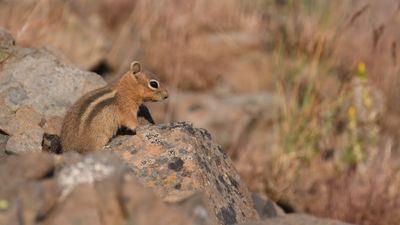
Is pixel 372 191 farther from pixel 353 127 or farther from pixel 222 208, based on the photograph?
pixel 222 208

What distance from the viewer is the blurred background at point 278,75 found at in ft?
32.7

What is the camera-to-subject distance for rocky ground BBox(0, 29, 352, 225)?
164 inches

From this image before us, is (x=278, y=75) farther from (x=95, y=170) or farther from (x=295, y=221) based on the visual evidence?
(x=95, y=170)

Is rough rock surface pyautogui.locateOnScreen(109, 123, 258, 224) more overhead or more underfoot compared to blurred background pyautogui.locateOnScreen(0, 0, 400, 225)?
more overhead

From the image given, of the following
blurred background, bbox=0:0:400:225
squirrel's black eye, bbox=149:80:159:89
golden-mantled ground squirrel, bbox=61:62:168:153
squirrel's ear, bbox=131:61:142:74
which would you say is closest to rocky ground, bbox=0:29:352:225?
golden-mantled ground squirrel, bbox=61:62:168:153

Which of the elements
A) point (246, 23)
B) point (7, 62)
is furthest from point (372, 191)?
point (246, 23)

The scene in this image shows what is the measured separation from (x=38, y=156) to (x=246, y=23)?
11.8 metres

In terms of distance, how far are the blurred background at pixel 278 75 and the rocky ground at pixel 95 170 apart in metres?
0.75

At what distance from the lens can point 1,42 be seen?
741 centimetres

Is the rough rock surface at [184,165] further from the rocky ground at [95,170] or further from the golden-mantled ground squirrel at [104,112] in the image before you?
the golden-mantled ground squirrel at [104,112]

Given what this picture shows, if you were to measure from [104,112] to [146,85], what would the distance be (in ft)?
2.64

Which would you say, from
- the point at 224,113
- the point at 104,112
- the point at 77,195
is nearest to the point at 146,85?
the point at 104,112

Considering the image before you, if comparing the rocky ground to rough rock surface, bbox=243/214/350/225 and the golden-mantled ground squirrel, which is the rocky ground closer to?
rough rock surface, bbox=243/214/350/225

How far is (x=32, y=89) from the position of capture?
7.15 metres
